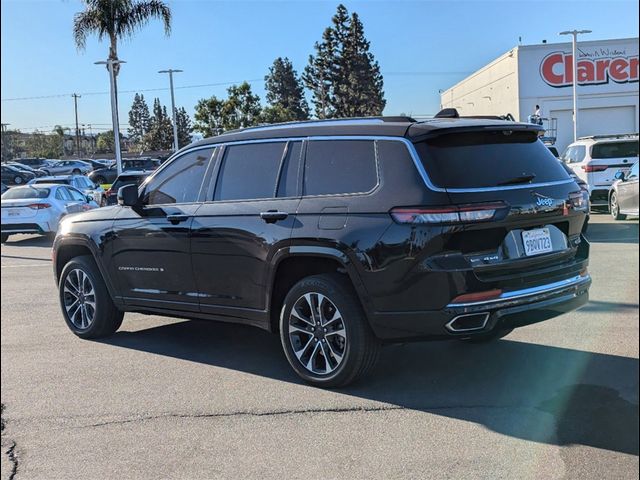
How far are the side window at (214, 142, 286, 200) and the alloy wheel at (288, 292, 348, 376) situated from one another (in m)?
0.93

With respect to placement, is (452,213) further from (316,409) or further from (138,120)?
(138,120)

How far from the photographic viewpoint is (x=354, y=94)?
65.4 meters

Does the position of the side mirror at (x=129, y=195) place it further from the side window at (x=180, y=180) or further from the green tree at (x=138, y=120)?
the green tree at (x=138, y=120)

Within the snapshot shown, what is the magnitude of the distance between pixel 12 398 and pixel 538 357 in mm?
4106

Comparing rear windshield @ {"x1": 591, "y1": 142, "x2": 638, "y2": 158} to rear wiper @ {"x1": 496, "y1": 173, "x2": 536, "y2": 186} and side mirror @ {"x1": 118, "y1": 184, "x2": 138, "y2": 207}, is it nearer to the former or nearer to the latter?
rear wiper @ {"x1": 496, "y1": 173, "x2": 536, "y2": 186}

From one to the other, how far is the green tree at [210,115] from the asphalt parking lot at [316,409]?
1938 inches

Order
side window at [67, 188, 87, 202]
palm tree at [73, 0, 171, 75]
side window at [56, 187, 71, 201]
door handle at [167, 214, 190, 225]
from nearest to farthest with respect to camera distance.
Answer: door handle at [167, 214, 190, 225], side window at [56, 187, 71, 201], side window at [67, 188, 87, 202], palm tree at [73, 0, 171, 75]

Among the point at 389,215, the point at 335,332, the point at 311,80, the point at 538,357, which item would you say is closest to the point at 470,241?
the point at 389,215

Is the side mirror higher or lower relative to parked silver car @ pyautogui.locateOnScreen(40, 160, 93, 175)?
lower

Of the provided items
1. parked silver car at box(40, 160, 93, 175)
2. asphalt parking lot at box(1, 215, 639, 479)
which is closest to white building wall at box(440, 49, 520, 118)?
parked silver car at box(40, 160, 93, 175)

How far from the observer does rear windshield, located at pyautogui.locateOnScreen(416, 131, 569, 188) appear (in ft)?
14.0

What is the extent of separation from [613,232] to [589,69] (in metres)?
28.5

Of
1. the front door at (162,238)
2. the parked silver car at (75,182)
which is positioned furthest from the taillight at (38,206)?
the front door at (162,238)

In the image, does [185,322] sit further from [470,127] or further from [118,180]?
[118,180]
